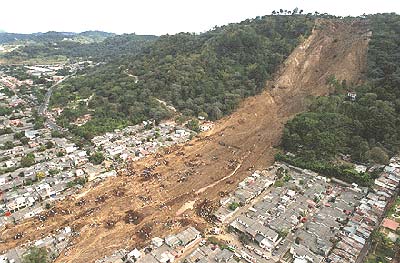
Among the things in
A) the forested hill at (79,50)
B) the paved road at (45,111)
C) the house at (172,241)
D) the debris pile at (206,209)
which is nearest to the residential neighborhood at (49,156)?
the paved road at (45,111)

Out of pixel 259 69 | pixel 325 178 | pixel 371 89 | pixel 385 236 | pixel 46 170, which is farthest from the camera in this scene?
pixel 259 69

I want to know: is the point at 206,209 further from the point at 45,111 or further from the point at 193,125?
the point at 45,111

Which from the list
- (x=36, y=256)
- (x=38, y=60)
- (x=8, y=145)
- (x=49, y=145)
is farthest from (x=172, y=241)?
(x=38, y=60)

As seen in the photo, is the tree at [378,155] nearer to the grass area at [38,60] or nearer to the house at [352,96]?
the house at [352,96]

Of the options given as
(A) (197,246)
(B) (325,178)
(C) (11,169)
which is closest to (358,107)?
(B) (325,178)

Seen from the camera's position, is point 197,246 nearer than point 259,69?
Yes

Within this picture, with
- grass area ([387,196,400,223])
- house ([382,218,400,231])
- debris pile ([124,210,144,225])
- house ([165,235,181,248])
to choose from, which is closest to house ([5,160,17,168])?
debris pile ([124,210,144,225])

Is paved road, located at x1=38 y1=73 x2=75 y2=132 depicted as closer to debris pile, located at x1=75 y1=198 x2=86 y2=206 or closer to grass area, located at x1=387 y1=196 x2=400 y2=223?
debris pile, located at x1=75 y1=198 x2=86 y2=206

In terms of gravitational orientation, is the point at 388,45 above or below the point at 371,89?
above

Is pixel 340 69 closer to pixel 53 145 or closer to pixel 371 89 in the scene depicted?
pixel 371 89
